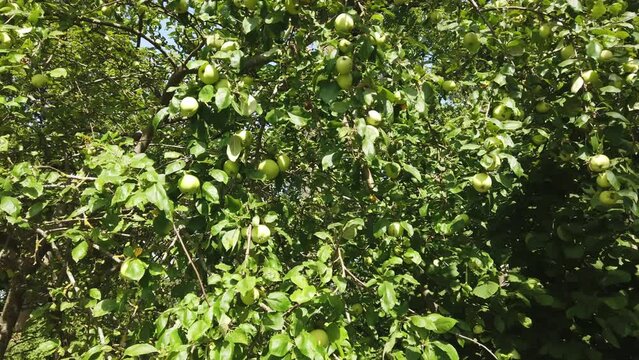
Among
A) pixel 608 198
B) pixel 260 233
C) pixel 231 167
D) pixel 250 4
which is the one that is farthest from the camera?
pixel 608 198

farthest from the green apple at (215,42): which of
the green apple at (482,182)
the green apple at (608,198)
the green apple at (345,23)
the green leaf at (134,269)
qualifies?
the green apple at (608,198)

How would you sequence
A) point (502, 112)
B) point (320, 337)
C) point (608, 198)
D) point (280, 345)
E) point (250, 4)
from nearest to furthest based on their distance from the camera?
Answer: point (280, 345)
point (320, 337)
point (250, 4)
point (608, 198)
point (502, 112)

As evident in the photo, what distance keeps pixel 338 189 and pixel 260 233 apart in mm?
872

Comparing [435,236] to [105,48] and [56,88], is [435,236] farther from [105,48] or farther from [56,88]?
[105,48]

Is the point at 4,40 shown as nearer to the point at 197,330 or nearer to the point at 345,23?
the point at 345,23

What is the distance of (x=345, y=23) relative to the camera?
185 cm

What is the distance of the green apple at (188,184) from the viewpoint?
1.74 meters

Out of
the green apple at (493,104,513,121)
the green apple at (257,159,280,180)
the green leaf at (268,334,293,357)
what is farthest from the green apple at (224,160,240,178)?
the green apple at (493,104,513,121)

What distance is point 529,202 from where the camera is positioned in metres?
3.28

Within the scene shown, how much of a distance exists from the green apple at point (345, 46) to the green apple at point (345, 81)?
0.09 m

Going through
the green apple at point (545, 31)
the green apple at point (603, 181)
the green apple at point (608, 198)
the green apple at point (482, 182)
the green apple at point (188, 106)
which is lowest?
the green apple at point (608, 198)

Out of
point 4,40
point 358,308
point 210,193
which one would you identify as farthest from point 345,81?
point 4,40

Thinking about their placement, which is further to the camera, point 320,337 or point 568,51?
point 568,51

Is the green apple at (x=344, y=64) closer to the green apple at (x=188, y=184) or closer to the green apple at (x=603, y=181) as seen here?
the green apple at (x=188, y=184)
